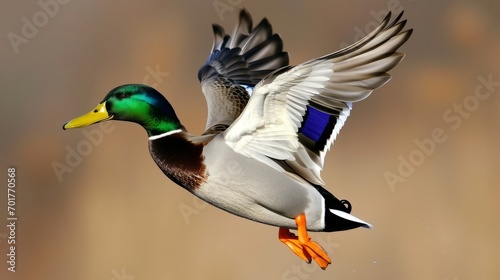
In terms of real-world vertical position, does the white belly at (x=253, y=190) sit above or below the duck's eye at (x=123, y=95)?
below

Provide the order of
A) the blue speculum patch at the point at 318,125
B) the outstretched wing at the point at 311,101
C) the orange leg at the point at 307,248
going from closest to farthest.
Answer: the outstretched wing at the point at 311,101, the blue speculum patch at the point at 318,125, the orange leg at the point at 307,248

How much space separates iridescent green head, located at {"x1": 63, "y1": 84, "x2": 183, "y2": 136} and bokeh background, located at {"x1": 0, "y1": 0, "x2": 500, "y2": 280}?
6.32ft

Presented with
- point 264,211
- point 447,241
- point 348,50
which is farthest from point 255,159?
point 447,241

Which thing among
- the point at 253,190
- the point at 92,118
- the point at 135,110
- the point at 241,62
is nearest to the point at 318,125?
the point at 253,190

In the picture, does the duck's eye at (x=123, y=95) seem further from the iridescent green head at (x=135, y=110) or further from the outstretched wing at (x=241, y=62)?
the outstretched wing at (x=241, y=62)

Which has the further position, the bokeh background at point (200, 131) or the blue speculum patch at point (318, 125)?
the bokeh background at point (200, 131)

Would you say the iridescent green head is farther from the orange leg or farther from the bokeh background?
the bokeh background

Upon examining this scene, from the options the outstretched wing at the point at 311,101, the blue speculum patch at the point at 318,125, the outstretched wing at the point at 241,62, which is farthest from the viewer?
the outstretched wing at the point at 241,62

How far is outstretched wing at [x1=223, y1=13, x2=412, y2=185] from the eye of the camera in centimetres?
266

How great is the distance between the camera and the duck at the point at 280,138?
273 centimetres

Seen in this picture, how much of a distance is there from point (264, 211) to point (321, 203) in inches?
8.2

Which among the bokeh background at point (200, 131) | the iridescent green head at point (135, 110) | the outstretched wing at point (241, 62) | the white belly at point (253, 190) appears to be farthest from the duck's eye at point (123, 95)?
the bokeh background at point (200, 131)

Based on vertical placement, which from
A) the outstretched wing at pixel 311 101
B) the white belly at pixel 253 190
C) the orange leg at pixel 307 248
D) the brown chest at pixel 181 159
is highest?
the outstretched wing at pixel 311 101

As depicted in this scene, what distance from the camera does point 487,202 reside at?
523 centimetres
